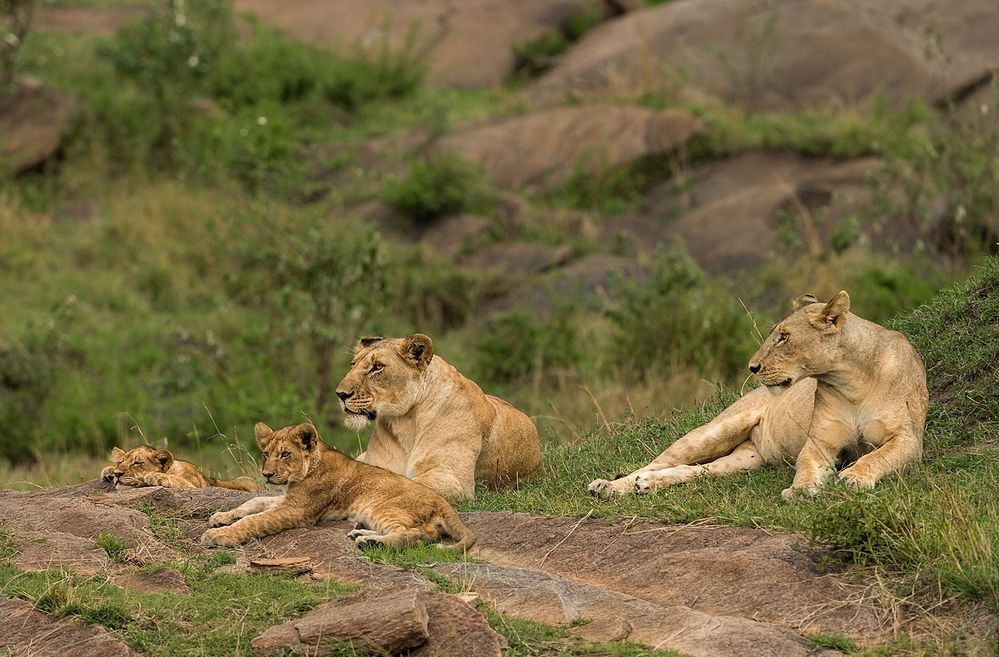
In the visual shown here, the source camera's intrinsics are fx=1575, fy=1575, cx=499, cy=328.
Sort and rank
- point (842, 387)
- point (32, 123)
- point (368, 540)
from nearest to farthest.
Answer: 1. point (368, 540)
2. point (842, 387)
3. point (32, 123)

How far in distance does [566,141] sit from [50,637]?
17747mm

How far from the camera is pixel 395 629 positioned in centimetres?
620

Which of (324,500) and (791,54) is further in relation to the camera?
(791,54)

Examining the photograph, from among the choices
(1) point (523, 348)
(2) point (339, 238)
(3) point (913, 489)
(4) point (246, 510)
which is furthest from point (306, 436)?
(2) point (339, 238)

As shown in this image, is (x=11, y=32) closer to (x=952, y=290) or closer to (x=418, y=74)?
(x=418, y=74)

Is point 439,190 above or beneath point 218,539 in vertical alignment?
beneath

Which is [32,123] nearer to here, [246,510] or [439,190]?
[439,190]

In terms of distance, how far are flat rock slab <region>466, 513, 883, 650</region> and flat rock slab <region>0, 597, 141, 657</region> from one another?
1.98 metres

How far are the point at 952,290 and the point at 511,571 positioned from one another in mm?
4493

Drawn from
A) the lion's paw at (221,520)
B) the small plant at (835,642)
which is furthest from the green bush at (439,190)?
the small plant at (835,642)

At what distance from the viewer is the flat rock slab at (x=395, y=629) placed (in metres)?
6.21

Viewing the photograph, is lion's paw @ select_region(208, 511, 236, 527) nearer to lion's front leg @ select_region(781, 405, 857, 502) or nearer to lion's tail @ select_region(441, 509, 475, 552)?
lion's tail @ select_region(441, 509, 475, 552)

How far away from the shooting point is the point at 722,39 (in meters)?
25.7

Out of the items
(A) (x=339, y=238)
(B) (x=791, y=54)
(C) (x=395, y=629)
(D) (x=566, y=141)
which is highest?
(C) (x=395, y=629)
